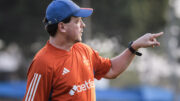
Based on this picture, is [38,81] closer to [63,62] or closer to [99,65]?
[63,62]

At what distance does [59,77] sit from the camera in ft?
13.7

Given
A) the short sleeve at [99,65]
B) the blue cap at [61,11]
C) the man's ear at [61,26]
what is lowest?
the short sleeve at [99,65]

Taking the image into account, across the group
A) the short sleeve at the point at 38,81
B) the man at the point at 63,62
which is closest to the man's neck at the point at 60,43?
the man at the point at 63,62

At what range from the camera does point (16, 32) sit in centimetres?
3756

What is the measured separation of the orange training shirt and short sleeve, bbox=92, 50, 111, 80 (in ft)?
0.89

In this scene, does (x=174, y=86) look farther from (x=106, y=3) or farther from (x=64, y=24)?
(x=64, y=24)

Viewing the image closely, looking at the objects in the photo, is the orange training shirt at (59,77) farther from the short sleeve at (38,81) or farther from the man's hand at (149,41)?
the man's hand at (149,41)

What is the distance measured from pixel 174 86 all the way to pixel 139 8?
12.2 meters

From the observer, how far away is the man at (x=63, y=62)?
13.6ft

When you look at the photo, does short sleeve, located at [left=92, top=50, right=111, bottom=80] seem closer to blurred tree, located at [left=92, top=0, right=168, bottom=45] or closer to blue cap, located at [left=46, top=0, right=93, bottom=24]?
blue cap, located at [left=46, top=0, right=93, bottom=24]

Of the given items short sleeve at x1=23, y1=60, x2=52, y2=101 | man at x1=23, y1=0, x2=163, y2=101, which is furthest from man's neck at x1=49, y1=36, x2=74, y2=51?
short sleeve at x1=23, y1=60, x2=52, y2=101

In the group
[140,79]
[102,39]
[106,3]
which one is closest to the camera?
[106,3]

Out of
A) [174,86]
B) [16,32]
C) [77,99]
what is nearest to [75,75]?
[77,99]

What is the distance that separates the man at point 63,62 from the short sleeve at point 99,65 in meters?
0.15
